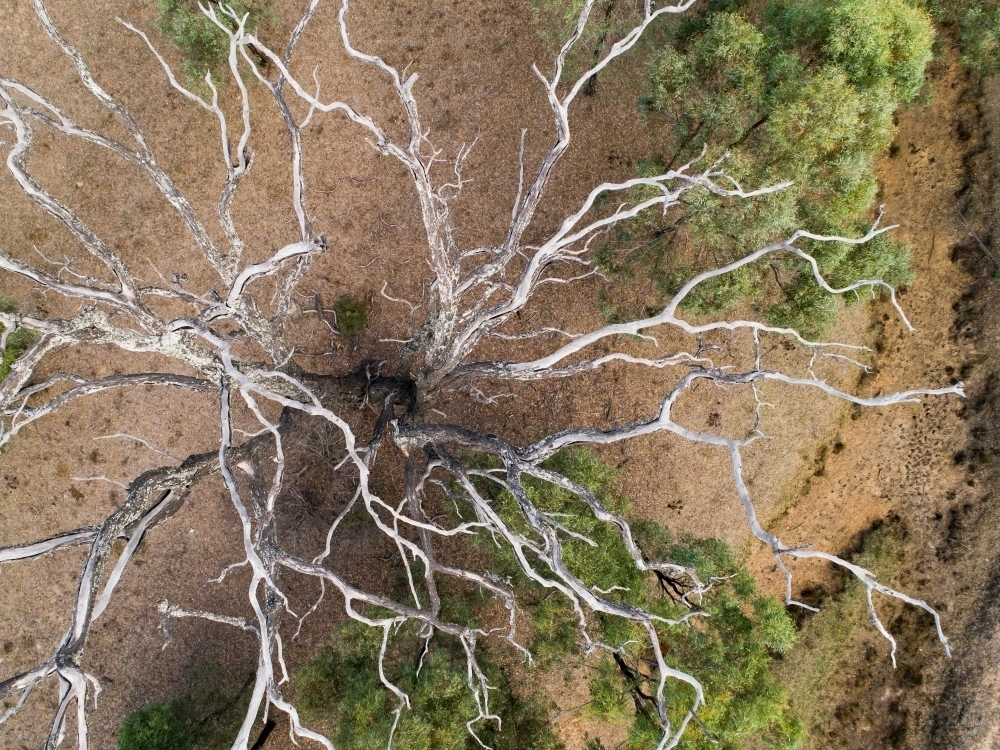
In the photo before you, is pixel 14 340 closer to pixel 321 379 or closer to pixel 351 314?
pixel 321 379

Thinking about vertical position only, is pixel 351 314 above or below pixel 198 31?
below

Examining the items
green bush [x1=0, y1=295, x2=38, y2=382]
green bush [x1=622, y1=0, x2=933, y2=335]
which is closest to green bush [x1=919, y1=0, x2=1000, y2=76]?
green bush [x1=622, y1=0, x2=933, y2=335]

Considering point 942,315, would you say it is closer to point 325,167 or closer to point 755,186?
point 755,186

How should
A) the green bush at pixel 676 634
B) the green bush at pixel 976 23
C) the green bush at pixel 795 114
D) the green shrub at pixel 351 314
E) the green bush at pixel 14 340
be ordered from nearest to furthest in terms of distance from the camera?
the green bush at pixel 795 114 < the green bush at pixel 676 634 < the green bush at pixel 976 23 < the green bush at pixel 14 340 < the green shrub at pixel 351 314

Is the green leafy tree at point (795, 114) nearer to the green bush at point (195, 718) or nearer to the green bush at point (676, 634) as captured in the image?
the green bush at point (676, 634)

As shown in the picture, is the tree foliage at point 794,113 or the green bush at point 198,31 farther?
the green bush at point 198,31

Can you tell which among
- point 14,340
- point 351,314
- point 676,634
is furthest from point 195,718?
point 676,634

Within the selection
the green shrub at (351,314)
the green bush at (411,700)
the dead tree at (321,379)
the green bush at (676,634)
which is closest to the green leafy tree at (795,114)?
the dead tree at (321,379)
